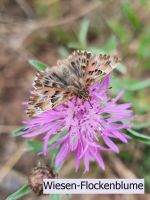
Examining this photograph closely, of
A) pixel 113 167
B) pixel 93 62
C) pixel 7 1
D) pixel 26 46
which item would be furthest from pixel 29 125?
pixel 7 1

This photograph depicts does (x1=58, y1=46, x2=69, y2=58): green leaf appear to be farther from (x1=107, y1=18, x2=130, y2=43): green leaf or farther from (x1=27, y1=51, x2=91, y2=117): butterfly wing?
(x1=27, y1=51, x2=91, y2=117): butterfly wing

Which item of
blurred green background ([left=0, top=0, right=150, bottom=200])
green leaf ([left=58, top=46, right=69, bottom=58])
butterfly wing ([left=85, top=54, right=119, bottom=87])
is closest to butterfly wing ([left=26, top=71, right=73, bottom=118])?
butterfly wing ([left=85, top=54, right=119, bottom=87])

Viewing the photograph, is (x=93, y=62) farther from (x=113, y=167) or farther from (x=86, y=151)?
(x=113, y=167)

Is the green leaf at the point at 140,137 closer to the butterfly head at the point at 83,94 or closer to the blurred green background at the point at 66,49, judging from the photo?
the butterfly head at the point at 83,94

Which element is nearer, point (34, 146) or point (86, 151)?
point (86, 151)

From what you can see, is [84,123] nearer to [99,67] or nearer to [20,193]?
[99,67]

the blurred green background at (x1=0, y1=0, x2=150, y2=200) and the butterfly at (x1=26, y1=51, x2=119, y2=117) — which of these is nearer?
the butterfly at (x1=26, y1=51, x2=119, y2=117)

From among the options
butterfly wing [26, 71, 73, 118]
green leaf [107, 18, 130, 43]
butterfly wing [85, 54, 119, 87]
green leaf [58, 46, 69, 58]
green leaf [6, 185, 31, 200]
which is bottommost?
green leaf [6, 185, 31, 200]
